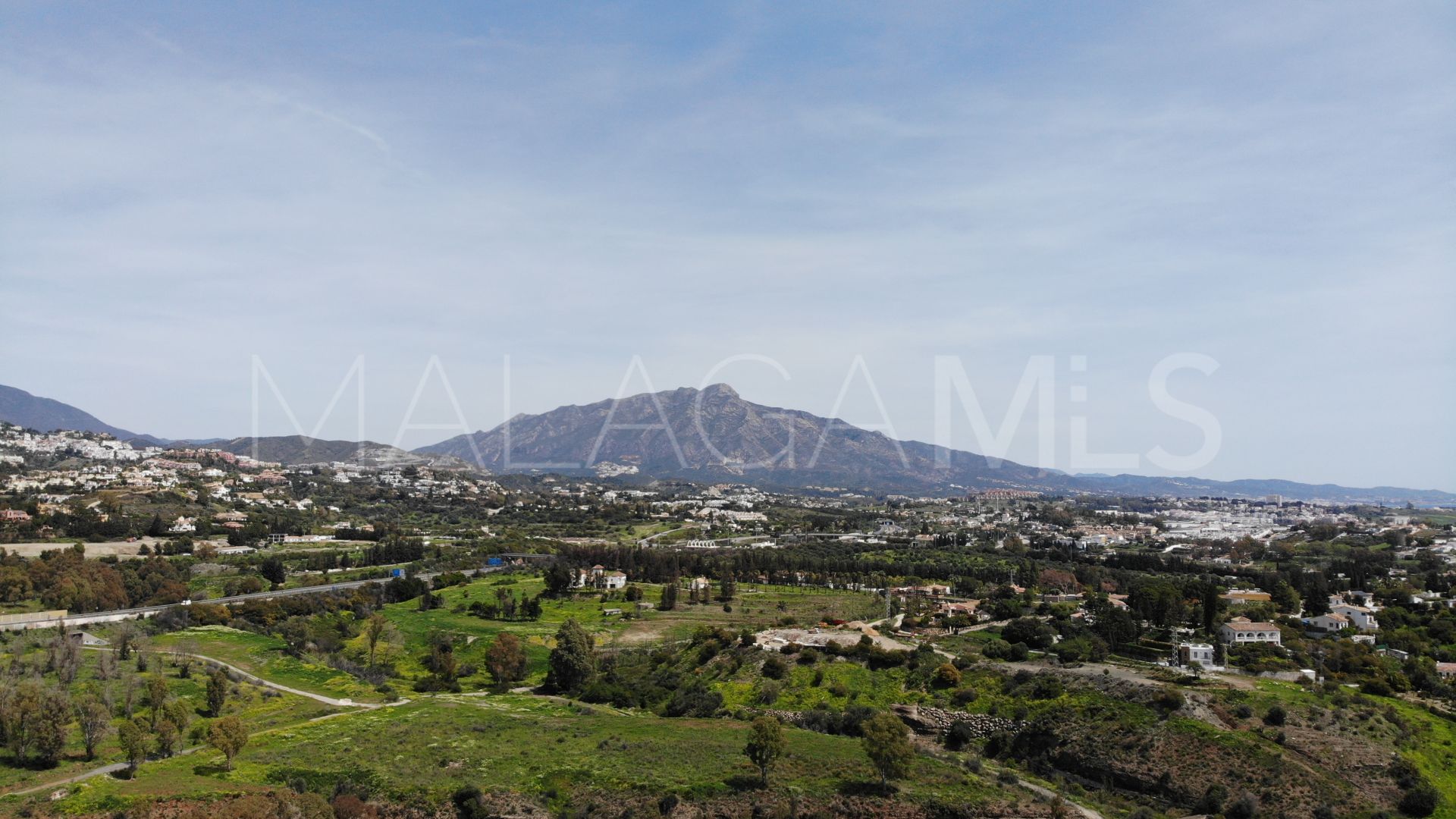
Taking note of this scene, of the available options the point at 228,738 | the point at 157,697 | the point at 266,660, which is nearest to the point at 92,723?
the point at 157,697

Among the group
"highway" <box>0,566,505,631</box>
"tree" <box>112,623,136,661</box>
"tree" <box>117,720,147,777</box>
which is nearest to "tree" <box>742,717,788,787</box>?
"tree" <box>117,720,147,777</box>

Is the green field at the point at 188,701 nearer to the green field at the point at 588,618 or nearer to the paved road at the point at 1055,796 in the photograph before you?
the green field at the point at 588,618

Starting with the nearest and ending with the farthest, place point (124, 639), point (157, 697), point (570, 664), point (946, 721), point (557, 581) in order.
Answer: point (157, 697), point (946, 721), point (570, 664), point (124, 639), point (557, 581)

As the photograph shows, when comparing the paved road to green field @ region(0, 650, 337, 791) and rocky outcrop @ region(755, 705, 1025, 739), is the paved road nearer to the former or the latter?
rocky outcrop @ region(755, 705, 1025, 739)

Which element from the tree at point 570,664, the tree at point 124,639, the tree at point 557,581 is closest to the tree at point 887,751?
the tree at point 570,664

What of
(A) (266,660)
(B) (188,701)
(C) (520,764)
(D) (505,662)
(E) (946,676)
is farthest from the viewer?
(A) (266,660)

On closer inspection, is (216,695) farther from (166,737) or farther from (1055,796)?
(1055,796)
